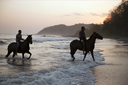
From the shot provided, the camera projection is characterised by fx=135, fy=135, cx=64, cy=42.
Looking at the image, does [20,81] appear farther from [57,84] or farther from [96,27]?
[96,27]

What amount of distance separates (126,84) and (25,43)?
24.6 feet

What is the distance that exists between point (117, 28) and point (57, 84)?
220 feet

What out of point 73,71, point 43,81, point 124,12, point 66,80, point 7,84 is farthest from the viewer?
point 124,12

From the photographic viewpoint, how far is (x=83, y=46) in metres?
9.48

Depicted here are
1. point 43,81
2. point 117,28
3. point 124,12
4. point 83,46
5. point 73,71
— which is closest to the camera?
point 43,81

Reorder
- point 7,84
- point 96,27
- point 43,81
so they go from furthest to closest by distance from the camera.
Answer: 1. point 96,27
2. point 43,81
3. point 7,84

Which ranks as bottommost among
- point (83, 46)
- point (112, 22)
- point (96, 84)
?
point (96, 84)

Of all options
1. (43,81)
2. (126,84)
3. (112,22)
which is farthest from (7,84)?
(112,22)

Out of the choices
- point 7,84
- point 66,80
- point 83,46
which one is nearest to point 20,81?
point 7,84

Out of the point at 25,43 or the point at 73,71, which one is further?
the point at 25,43

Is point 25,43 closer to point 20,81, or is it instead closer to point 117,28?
point 20,81

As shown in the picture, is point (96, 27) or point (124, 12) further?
point (96, 27)

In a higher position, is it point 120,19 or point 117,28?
point 120,19

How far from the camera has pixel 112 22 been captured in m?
67.8
